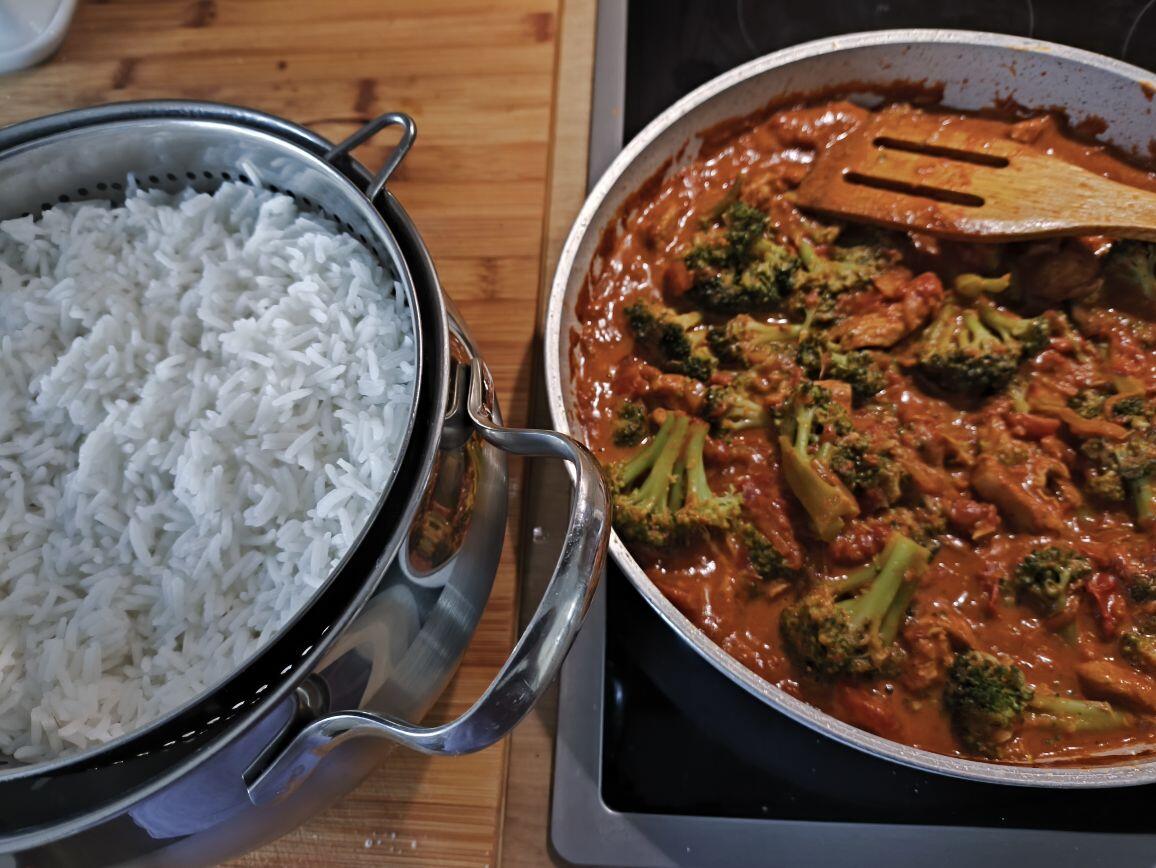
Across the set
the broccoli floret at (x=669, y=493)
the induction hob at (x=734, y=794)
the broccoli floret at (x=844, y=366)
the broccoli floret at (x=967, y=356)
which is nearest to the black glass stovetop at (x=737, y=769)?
the induction hob at (x=734, y=794)

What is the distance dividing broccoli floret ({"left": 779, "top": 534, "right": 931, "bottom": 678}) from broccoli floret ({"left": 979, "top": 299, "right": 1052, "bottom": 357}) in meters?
0.45

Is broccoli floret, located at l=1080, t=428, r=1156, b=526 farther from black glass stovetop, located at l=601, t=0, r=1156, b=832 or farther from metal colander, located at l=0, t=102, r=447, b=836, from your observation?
metal colander, located at l=0, t=102, r=447, b=836

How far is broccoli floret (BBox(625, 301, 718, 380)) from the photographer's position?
146 cm

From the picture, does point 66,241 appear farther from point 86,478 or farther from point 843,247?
point 843,247

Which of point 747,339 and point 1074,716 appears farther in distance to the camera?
point 747,339

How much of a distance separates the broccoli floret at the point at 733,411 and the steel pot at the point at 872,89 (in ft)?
0.83

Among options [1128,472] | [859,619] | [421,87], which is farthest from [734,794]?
[421,87]

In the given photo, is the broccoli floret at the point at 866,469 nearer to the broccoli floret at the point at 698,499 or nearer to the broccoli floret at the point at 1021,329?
the broccoli floret at the point at 698,499

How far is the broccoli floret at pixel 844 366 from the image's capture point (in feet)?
4.66

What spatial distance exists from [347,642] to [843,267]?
1157 mm

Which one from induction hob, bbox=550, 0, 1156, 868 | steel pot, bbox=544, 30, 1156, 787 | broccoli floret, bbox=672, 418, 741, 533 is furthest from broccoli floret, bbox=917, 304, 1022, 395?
induction hob, bbox=550, 0, 1156, 868

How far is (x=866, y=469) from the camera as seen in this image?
1.33m

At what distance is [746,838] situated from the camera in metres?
1.16

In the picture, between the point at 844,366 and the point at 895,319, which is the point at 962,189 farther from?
the point at 844,366
